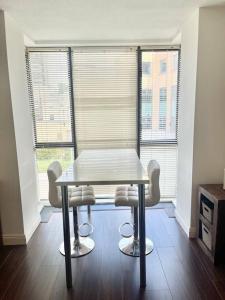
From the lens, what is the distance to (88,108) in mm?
3467

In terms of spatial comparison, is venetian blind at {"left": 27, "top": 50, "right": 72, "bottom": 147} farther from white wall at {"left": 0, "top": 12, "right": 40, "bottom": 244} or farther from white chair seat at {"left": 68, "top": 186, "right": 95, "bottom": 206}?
white chair seat at {"left": 68, "top": 186, "right": 95, "bottom": 206}

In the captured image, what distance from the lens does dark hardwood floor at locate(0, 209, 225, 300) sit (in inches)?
73.3

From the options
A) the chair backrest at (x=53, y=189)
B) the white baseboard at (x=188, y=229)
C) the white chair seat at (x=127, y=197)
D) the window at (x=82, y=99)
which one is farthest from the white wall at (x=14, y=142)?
the white baseboard at (x=188, y=229)

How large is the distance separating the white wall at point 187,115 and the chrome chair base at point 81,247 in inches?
44.6

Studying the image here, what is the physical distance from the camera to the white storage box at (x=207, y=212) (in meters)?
2.21

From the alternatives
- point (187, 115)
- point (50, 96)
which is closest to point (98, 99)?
point (50, 96)

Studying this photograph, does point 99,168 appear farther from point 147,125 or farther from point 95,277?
point 147,125

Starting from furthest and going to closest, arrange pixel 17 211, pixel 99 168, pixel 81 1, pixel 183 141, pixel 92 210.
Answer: pixel 92 210 < pixel 183 141 < pixel 17 211 < pixel 99 168 < pixel 81 1

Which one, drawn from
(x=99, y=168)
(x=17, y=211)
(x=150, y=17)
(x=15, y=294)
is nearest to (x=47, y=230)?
(x=17, y=211)

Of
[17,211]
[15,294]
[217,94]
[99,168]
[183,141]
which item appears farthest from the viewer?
[183,141]

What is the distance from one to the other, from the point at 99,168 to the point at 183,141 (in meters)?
1.18

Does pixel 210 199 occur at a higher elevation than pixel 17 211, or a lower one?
higher

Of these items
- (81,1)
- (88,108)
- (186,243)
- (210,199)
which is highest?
(81,1)

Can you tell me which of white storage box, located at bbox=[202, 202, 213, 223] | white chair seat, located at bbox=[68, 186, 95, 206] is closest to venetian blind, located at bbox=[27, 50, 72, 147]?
white chair seat, located at bbox=[68, 186, 95, 206]
